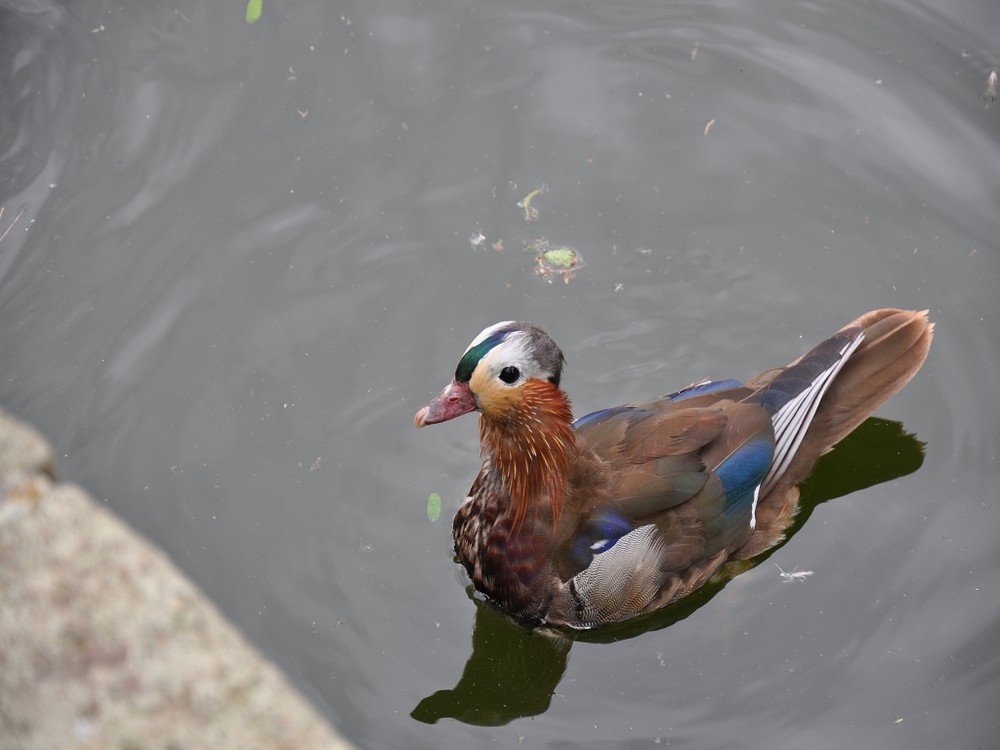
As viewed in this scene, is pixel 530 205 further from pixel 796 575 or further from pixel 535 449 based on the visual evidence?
pixel 796 575

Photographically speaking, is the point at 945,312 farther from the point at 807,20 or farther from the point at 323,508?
the point at 323,508

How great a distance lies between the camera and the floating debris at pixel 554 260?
5263 mm

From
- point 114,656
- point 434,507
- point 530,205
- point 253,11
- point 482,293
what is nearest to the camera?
point 114,656

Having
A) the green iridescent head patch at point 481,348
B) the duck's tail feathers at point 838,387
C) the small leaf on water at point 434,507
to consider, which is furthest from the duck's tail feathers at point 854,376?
the small leaf on water at point 434,507

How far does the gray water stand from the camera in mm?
4289

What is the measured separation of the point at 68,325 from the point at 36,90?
60.9 inches

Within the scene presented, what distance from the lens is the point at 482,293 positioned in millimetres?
5184

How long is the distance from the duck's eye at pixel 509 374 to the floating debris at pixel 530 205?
1712 mm

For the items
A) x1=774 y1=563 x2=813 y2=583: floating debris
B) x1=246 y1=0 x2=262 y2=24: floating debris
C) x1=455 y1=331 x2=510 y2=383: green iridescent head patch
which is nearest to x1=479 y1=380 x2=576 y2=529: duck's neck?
x1=455 y1=331 x2=510 y2=383: green iridescent head patch

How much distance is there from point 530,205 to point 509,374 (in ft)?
5.94

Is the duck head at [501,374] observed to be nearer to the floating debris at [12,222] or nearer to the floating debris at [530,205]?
the floating debris at [530,205]

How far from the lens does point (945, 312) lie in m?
5.18

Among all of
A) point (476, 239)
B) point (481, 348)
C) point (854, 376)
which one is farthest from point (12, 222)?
point (854, 376)

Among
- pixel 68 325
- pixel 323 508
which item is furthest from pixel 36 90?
pixel 323 508
